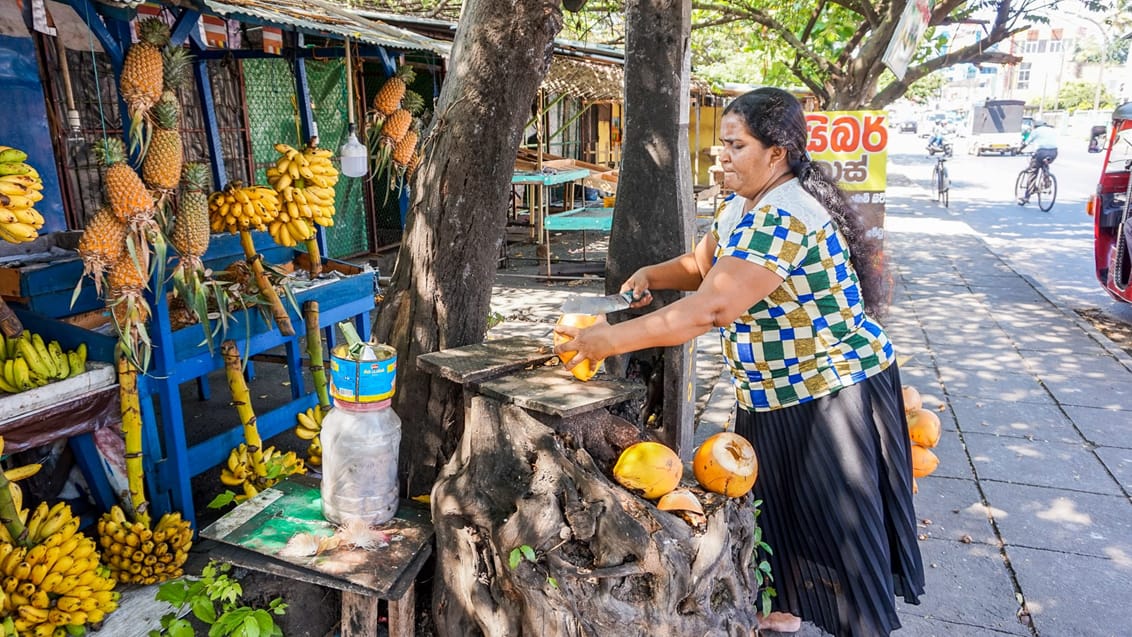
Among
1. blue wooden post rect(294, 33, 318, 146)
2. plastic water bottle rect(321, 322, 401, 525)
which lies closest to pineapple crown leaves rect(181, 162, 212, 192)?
plastic water bottle rect(321, 322, 401, 525)

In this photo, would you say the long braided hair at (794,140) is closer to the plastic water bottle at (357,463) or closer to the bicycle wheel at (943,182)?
the plastic water bottle at (357,463)

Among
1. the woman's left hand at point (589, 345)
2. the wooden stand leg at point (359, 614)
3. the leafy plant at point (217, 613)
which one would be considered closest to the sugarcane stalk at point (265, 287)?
the leafy plant at point (217, 613)

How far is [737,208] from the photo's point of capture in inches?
101

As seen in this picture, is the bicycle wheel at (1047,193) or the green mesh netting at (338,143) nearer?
the green mesh netting at (338,143)

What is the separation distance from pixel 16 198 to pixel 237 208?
89 centimetres

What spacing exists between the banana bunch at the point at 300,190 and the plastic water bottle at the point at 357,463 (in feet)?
5.02

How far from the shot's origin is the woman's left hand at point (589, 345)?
216cm

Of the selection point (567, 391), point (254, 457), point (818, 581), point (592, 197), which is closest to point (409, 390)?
point (567, 391)

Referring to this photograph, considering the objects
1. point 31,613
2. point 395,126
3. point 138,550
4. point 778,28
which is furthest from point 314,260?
point 778,28

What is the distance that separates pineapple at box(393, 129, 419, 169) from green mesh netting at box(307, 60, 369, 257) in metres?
4.14

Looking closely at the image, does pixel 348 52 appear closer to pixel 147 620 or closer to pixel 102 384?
pixel 102 384

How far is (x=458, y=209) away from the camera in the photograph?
2.79 meters

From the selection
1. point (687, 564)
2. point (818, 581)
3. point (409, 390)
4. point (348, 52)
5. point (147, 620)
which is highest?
point (348, 52)

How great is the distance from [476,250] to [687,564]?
4.54 ft
